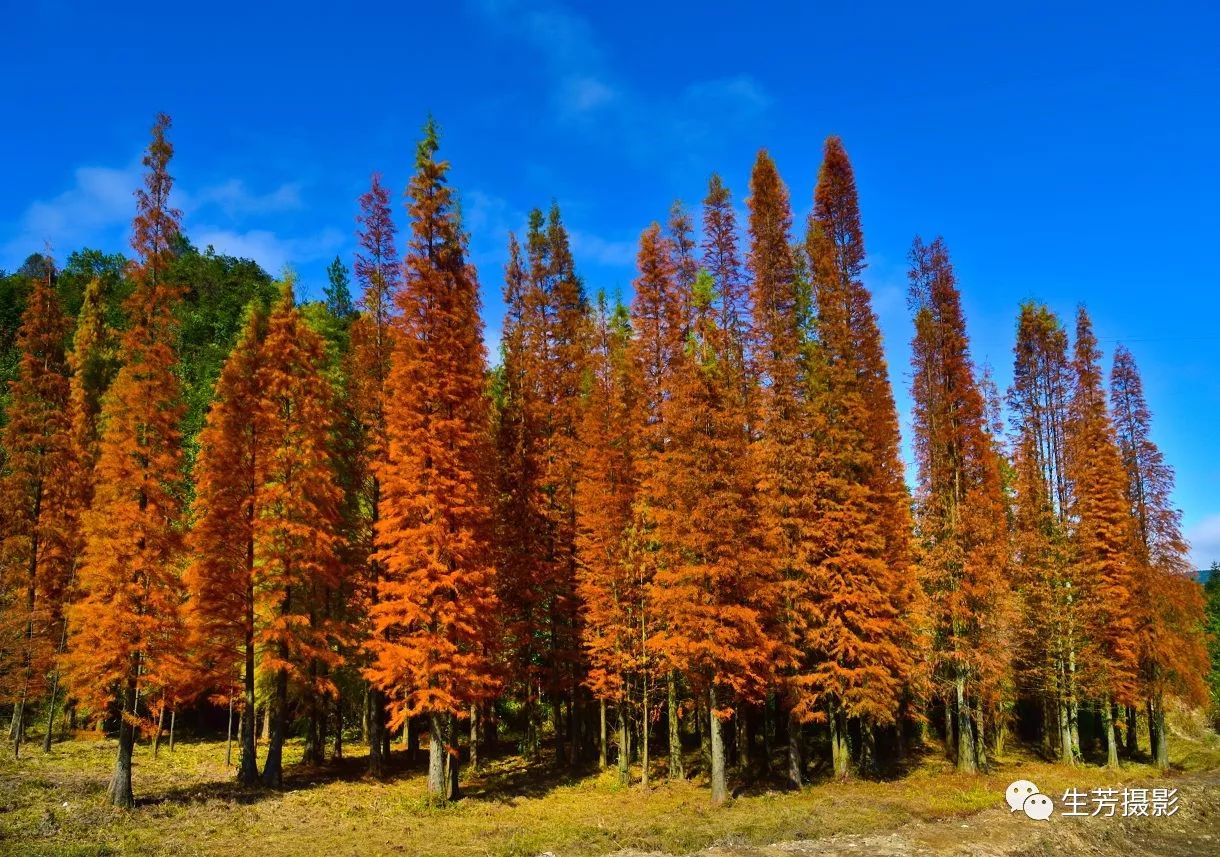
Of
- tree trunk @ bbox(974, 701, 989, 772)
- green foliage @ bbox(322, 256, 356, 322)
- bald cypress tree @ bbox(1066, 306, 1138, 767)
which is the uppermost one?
green foliage @ bbox(322, 256, 356, 322)

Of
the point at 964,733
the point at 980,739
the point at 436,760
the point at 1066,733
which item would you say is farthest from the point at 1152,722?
the point at 436,760

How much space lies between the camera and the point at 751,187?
30.1 metres

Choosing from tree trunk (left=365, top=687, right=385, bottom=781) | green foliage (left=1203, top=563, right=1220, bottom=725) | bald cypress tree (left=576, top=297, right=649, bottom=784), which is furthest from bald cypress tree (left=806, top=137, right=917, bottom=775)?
green foliage (left=1203, top=563, right=1220, bottom=725)

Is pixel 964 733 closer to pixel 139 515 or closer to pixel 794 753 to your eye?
pixel 794 753

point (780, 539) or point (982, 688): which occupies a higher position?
point (780, 539)

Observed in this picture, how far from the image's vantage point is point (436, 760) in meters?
23.9

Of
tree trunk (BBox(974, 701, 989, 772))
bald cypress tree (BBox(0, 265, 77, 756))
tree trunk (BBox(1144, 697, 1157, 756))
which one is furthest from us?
tree trunk (BBox(1144, 697, 1157, 756))

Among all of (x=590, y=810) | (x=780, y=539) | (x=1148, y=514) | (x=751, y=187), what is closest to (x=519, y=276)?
(x=751, y=187)

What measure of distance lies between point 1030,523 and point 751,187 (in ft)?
79.3

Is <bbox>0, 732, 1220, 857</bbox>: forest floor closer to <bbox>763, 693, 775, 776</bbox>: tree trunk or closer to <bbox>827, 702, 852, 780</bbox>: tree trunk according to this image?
<bbox>827, 702, 852, 780</bbox>: tree trunk

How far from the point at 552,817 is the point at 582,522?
34.3 feet

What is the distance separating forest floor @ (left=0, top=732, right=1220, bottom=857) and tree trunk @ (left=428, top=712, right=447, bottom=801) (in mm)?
598

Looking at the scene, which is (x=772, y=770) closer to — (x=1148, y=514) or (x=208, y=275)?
(x=1148, y=514)

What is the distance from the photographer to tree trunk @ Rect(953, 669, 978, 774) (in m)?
28.7
